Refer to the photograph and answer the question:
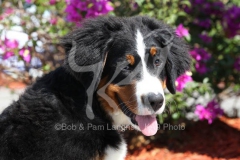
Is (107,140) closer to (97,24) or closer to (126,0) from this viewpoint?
(97,24)

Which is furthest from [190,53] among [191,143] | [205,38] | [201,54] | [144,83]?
[144,83]

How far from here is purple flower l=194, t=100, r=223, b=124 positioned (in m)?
5.29

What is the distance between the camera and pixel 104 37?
354 centimetres

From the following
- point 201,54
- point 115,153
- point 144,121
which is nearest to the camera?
point 115,153

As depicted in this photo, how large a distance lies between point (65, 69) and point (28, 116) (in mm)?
491

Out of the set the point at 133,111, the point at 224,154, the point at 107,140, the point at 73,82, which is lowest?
the point at 224,154

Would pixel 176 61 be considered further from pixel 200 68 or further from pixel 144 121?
pixel 200 68

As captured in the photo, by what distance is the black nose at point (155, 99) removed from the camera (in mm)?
3271

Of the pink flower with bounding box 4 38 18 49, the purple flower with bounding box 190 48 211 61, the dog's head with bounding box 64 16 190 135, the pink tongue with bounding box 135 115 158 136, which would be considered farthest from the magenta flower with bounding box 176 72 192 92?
the pink flower with bounding box 4 38 18 49

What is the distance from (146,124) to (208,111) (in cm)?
192

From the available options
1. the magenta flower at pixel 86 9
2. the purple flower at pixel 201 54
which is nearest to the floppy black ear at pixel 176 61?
the magenta flower at pixel 86 9

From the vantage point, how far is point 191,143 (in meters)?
5.80

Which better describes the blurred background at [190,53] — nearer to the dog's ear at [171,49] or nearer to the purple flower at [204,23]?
the purple flower at [204,23]

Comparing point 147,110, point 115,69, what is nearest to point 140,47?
point 115,69
